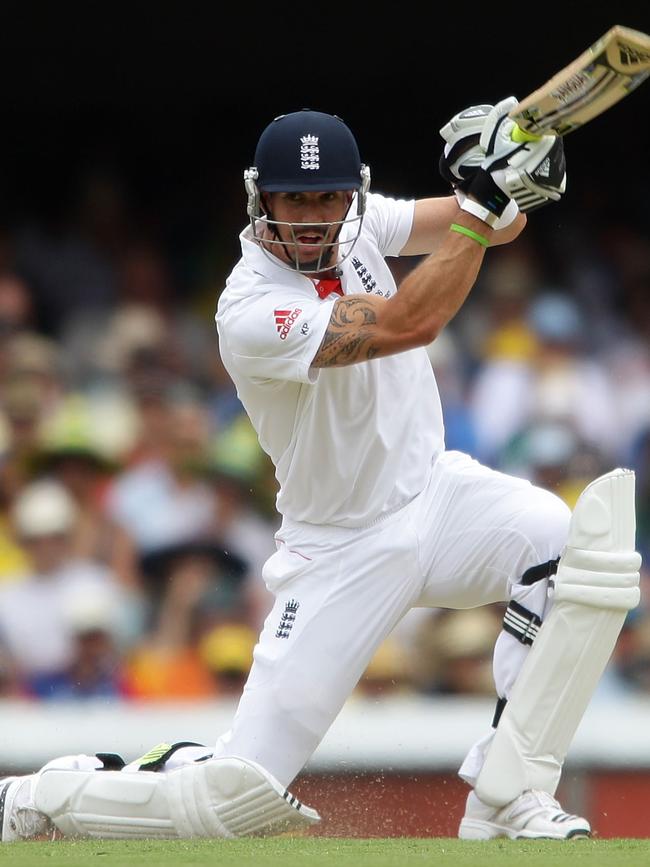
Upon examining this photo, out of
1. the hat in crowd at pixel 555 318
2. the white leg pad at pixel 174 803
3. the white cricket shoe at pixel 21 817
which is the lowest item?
the white cricket shoe at pixel 21 817

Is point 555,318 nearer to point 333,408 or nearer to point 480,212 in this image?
point 333,408

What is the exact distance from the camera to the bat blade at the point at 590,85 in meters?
3.29

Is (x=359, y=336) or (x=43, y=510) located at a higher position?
(x=359, y=336)

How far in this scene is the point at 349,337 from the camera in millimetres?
3490

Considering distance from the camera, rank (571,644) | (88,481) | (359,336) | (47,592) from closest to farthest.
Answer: (359,336) → (571,644) → (47,592) → (88,481)

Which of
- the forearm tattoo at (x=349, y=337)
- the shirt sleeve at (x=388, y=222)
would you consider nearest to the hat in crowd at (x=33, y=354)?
the shirt sleeve at (x=388, y=222)

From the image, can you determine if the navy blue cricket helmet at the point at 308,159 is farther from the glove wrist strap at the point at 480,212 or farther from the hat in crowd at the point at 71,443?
the hat in crowd at the point at 71,443

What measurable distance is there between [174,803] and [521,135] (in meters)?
1.69

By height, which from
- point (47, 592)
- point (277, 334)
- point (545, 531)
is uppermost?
point (277, 334)

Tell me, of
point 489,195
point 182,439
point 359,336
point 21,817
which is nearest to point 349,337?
point 359,336

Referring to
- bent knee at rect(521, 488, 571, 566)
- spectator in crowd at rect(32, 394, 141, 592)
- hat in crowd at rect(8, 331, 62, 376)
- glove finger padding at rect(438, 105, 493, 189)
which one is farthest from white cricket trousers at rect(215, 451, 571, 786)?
hat in crowd at rect(8, 331, 62, 376)

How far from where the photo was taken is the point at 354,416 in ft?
12.4

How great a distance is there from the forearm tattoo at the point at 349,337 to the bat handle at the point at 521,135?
0.48 metres

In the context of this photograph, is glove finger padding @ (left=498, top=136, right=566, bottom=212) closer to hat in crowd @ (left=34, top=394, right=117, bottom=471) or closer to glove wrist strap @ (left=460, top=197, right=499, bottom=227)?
glove wrist strap @ (left=460, top=197, right=499, bottom=227)
